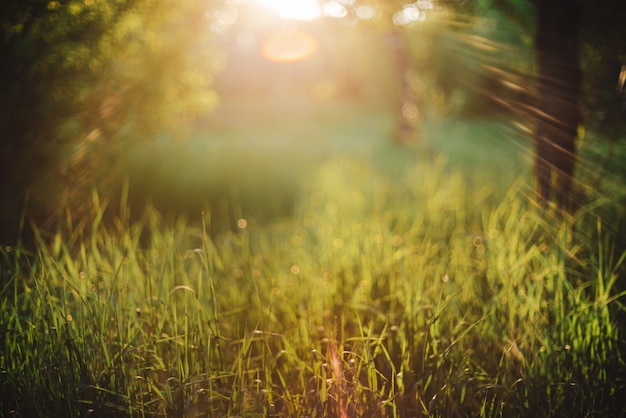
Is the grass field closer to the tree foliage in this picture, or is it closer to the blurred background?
the blurred background

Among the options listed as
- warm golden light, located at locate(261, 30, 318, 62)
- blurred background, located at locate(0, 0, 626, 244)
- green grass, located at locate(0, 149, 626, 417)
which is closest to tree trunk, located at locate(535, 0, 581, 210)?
blurred background, located at locate(0, 0, 626, 244)

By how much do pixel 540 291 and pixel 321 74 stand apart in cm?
2668

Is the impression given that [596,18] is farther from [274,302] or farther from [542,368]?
[274,302]

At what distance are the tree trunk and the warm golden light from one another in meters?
12.8

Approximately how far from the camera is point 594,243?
8.10 ft

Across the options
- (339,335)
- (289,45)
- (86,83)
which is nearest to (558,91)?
(339,335)

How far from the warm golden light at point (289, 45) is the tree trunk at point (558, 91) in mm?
12750

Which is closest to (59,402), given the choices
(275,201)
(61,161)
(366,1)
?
(61,161)

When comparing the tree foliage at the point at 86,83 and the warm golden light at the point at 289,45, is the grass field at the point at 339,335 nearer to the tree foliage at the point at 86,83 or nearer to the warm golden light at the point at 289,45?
the tree foliage at the point at 86,83

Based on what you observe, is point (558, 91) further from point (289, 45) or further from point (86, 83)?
point (289, 45)

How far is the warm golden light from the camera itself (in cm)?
1608

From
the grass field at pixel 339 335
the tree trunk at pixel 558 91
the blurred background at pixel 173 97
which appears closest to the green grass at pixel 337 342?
the grass field at pixel 339 335

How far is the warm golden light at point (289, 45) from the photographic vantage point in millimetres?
16078

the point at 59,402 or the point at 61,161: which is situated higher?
the point at 61,161
